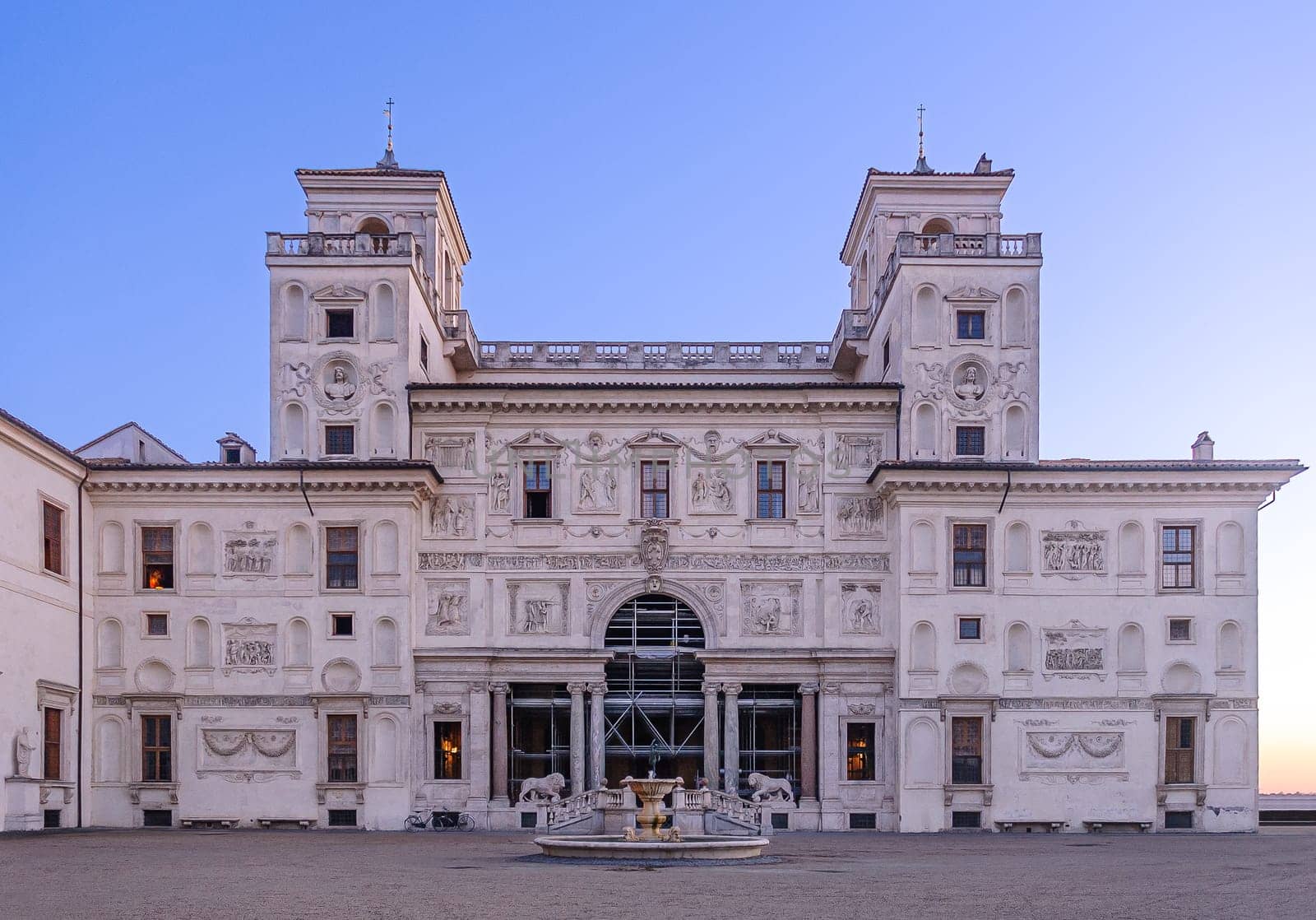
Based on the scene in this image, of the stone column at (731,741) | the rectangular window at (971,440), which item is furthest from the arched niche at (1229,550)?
the stone column at (731,741)

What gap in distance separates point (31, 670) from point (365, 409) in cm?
1198

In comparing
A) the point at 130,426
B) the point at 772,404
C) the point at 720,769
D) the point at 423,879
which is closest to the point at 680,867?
the point at 423,879

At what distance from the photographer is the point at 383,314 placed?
141ft

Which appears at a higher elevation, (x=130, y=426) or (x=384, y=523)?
(x=130, y=426)

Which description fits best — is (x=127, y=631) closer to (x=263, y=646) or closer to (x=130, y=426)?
(x=263, y=646)

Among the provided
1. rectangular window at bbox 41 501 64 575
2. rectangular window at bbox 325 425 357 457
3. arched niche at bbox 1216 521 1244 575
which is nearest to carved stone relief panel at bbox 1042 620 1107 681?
arched niche at bbox 1216 521 1244 575

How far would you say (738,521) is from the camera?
4278 centimetres

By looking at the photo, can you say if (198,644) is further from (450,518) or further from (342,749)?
(450,518)

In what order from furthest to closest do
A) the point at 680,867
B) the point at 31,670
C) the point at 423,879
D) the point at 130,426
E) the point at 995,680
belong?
1. the point at 130,426
2. the point at 995,680
3. the point at 31,670
4. the point at 680,867
5. the point at 423,879

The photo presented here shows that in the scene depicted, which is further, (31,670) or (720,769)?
(720,769)

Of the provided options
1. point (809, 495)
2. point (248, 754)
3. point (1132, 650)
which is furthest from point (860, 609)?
point (248, 754)

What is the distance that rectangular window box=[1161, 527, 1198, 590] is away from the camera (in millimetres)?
41656

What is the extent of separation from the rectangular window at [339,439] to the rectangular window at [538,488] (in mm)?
5483

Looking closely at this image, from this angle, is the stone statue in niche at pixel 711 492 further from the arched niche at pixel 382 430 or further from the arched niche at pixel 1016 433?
the arched niche at pixel 382 430
